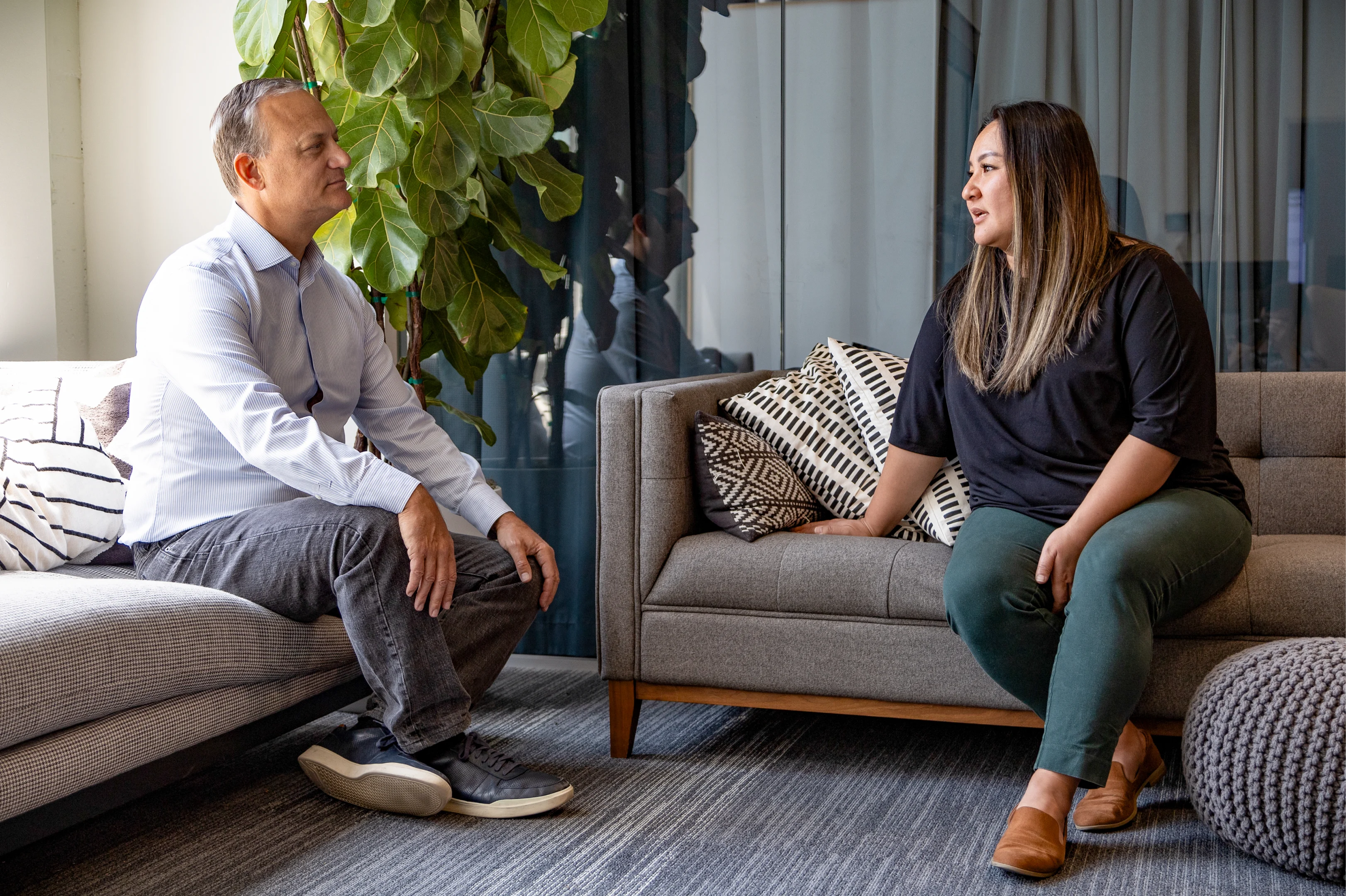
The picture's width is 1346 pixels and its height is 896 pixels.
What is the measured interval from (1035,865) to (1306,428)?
130 cm

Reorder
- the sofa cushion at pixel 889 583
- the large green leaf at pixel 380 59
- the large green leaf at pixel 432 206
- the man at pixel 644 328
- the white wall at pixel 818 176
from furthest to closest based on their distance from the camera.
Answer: the man at pixel 644 328, the white wall at pixel 818 176, the large green leaf at pixel 432 206, the large green leaf at pixel 380 59, the sofa cushion at pixel 889 583

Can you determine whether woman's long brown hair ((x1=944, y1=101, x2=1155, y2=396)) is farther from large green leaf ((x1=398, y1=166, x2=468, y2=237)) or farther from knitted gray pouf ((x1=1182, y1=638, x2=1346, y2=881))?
large green leaf ((x1=398, y1=166, x2=468, y2=237))

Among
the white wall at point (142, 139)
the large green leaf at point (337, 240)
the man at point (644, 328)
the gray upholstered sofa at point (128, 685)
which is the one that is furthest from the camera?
the white wall at point (142, 139)

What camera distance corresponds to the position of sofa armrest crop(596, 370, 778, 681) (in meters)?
2.14

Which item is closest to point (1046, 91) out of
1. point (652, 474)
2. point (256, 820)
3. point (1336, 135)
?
point (1336, 135)

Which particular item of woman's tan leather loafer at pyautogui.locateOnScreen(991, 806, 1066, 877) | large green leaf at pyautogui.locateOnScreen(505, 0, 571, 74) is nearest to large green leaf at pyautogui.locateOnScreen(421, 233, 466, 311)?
Result: large green leaf at pyautogui.locateOnScreen(505, 0, 571, 74)

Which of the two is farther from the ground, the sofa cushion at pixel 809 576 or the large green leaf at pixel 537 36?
the large green leaf at pixel 537 36

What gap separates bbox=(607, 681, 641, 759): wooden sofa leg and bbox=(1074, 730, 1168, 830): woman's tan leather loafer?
2.65 feet

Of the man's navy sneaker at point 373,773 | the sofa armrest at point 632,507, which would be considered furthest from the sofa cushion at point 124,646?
the sofa armrest at point 632,507

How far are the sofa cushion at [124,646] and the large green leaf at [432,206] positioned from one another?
0.88 meters

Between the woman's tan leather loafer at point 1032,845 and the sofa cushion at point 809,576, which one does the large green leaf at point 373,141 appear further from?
the woman's tan leather loafer at point 1032,845

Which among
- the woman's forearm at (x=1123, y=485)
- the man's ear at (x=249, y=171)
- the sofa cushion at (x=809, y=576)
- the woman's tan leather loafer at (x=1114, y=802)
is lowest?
the woman's tan leather loafer at (x=1114, y=802)

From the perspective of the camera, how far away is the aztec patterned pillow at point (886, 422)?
2.12 m

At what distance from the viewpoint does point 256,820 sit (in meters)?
1.84
